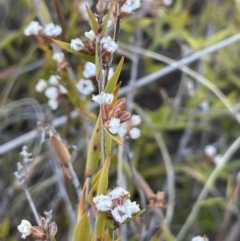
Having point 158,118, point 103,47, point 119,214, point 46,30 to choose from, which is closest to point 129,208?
point 119,214

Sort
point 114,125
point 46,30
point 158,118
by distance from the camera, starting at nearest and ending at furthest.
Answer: point 114,125 < point 46,30 < point 158,118

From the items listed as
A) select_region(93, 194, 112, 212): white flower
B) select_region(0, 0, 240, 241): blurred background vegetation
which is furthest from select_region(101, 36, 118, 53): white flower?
select_region(0, 0, 240, 241): blurred background vegetation

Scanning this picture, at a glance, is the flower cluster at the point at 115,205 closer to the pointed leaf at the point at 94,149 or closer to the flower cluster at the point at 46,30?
the pointed leaf at the point at 94,149

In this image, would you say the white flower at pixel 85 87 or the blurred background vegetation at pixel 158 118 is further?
the blurred background vegetation at pixel 158 118

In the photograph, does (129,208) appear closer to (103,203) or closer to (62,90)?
(103,203)

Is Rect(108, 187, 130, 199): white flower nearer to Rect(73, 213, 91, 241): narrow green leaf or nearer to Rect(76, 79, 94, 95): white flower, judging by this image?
Rect(73, 213, 91, 241): narrow green leaf

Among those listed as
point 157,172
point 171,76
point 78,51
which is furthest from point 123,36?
point 78,51

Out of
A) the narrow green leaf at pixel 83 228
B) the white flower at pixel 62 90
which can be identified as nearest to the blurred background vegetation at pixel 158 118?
the white flower at pixel 62 90
